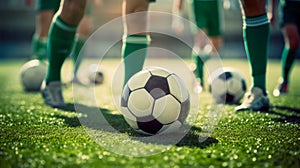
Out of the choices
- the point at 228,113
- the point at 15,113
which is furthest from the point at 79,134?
the point at 228,113

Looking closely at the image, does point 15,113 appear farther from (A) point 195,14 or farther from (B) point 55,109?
(A) point 195,14

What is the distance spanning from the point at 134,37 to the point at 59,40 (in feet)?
2.19

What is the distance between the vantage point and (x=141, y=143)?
2062 millimetres

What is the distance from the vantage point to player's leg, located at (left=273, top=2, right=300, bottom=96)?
4984 millimetres

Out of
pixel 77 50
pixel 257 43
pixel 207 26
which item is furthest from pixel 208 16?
pixel 257 43

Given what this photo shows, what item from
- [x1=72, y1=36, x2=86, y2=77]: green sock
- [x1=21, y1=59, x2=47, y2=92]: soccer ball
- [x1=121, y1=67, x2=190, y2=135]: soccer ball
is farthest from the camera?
[x1=72, y1=36, x2=86, y2=77]: green sock

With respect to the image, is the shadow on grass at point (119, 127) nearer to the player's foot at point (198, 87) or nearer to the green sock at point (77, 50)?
the player's foot at point (198, 87)

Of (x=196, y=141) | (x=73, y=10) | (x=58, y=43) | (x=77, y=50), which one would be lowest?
(x=77, y=50)

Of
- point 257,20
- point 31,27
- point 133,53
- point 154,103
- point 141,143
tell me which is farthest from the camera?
point 31,27

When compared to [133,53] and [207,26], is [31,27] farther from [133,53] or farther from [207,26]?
[133,53]

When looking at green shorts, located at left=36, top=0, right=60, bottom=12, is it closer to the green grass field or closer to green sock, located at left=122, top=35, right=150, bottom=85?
the green grass field

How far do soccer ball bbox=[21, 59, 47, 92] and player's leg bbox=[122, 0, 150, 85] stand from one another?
205cm

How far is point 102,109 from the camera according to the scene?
3.41 m

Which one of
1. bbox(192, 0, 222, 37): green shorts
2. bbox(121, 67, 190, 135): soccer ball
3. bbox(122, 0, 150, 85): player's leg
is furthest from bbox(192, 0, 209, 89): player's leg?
bbox(121, 67, 190, 135): soccer ball
